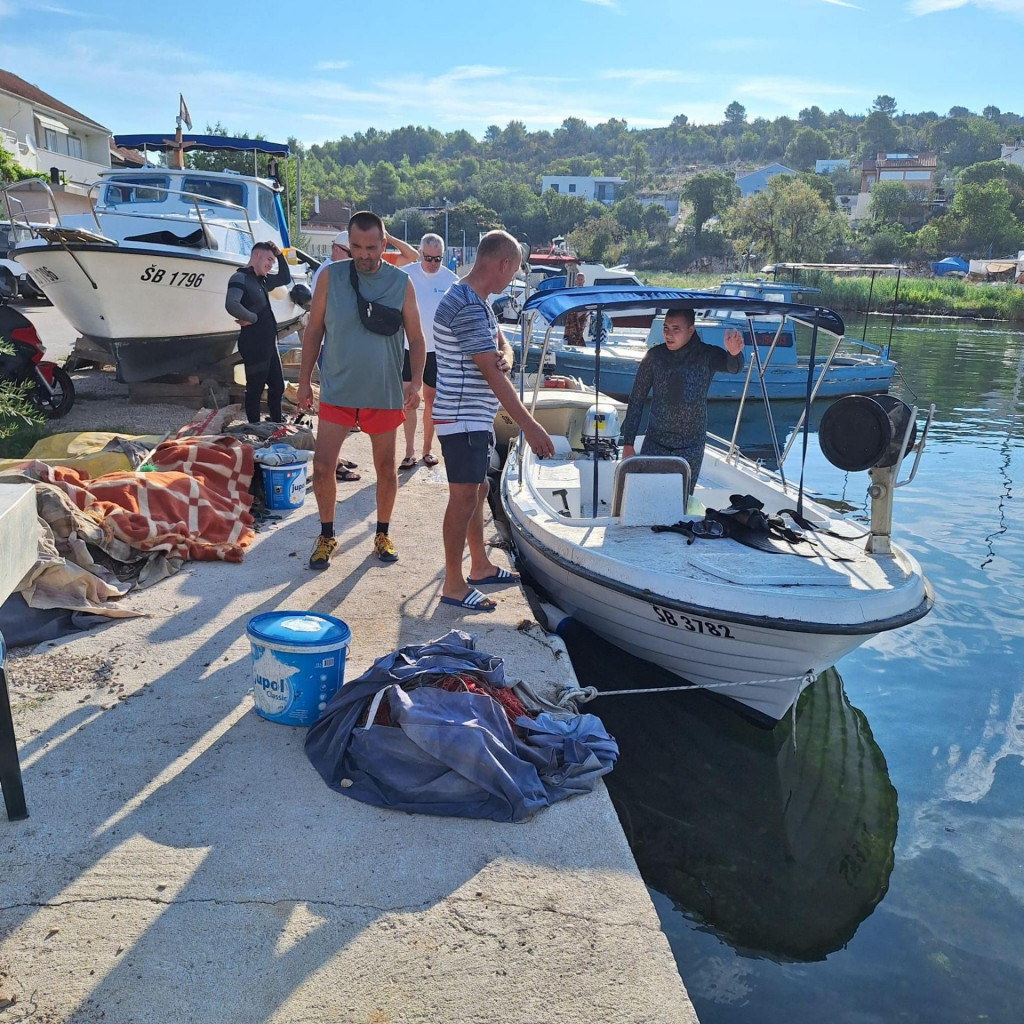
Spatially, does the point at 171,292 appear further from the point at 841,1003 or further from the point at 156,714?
the point at 841,1003

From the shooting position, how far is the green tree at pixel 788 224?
61.2 m

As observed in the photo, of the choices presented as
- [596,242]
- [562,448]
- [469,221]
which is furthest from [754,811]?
[469,221]

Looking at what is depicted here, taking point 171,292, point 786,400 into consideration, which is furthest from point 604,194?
point 171,292

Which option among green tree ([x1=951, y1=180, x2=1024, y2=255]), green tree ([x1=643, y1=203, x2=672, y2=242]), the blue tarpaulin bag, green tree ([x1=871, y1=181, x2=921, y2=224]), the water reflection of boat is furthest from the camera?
green tree ([x1=643, y1=203, x2=672, y2=242])

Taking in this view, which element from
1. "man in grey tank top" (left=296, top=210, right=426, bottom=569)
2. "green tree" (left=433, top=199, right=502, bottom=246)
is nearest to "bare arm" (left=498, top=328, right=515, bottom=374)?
"man in grey tank top" (left=296, top=210, right=426, bottom=569)

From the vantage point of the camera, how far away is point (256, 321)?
7598mm

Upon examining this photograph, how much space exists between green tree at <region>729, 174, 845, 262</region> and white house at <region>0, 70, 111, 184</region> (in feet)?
137

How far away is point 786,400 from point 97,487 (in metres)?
15.4

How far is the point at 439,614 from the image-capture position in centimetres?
484

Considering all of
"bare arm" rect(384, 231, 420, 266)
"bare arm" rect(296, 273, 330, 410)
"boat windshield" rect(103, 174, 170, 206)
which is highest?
"boat windshield" rect(103, 174, 170, 206)

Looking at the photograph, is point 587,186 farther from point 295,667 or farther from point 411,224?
point 295,667

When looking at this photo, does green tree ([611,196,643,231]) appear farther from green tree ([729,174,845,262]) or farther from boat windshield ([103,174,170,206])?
boat windshield ([103,174,170,206])

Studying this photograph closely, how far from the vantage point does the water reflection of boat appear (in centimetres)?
385

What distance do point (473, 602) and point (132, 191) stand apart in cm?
974
